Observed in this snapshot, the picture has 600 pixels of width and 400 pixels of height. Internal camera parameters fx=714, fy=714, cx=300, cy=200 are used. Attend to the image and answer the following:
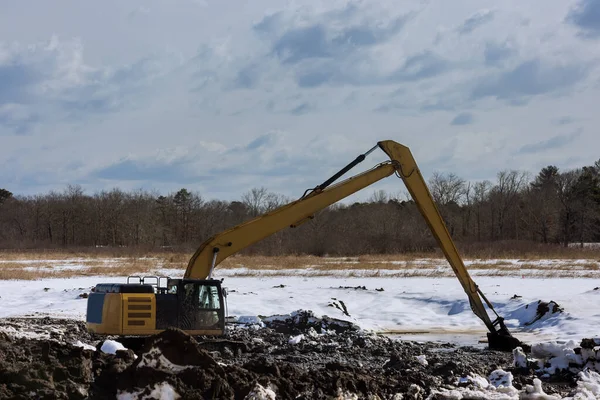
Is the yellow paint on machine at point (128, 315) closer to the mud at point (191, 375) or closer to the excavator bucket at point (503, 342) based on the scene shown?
the mud at point (191, 375)

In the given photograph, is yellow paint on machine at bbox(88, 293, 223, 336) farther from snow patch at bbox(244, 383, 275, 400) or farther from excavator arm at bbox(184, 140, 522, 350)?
snow patch at bbox(244, 383, 275, 400)

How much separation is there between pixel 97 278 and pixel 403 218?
144 ft

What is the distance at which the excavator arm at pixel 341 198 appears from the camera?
15125 millimetres

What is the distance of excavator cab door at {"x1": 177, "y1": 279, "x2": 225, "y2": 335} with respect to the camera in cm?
1389

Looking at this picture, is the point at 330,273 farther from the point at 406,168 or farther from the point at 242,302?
the point at 406,168

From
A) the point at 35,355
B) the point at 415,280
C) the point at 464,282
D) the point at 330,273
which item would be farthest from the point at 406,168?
the point at 330,273

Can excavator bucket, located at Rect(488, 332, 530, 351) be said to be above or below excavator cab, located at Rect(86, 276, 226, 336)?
below

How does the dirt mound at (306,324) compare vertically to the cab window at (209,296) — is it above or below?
below

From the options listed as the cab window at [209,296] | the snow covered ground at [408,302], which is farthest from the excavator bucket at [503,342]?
the cab window at [209,296]

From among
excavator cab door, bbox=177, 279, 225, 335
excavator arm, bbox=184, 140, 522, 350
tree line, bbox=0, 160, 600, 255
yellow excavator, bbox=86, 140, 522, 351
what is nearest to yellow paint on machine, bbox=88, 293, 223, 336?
yellow excavator, bbox=86, 140, 522, 351

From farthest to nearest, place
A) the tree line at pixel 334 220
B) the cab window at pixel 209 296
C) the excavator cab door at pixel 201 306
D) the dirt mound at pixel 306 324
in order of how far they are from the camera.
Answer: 1. the tree line at pixel 334 220
2. the dirt mound at pixel 306 324
3. the cab window at pixel 209 296
4. the excavator cab door at pixel 201 306

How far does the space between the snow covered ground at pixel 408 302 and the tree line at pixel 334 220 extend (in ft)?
104

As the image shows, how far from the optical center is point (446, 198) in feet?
291

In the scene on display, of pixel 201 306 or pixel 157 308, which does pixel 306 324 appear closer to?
pixel 201 306
